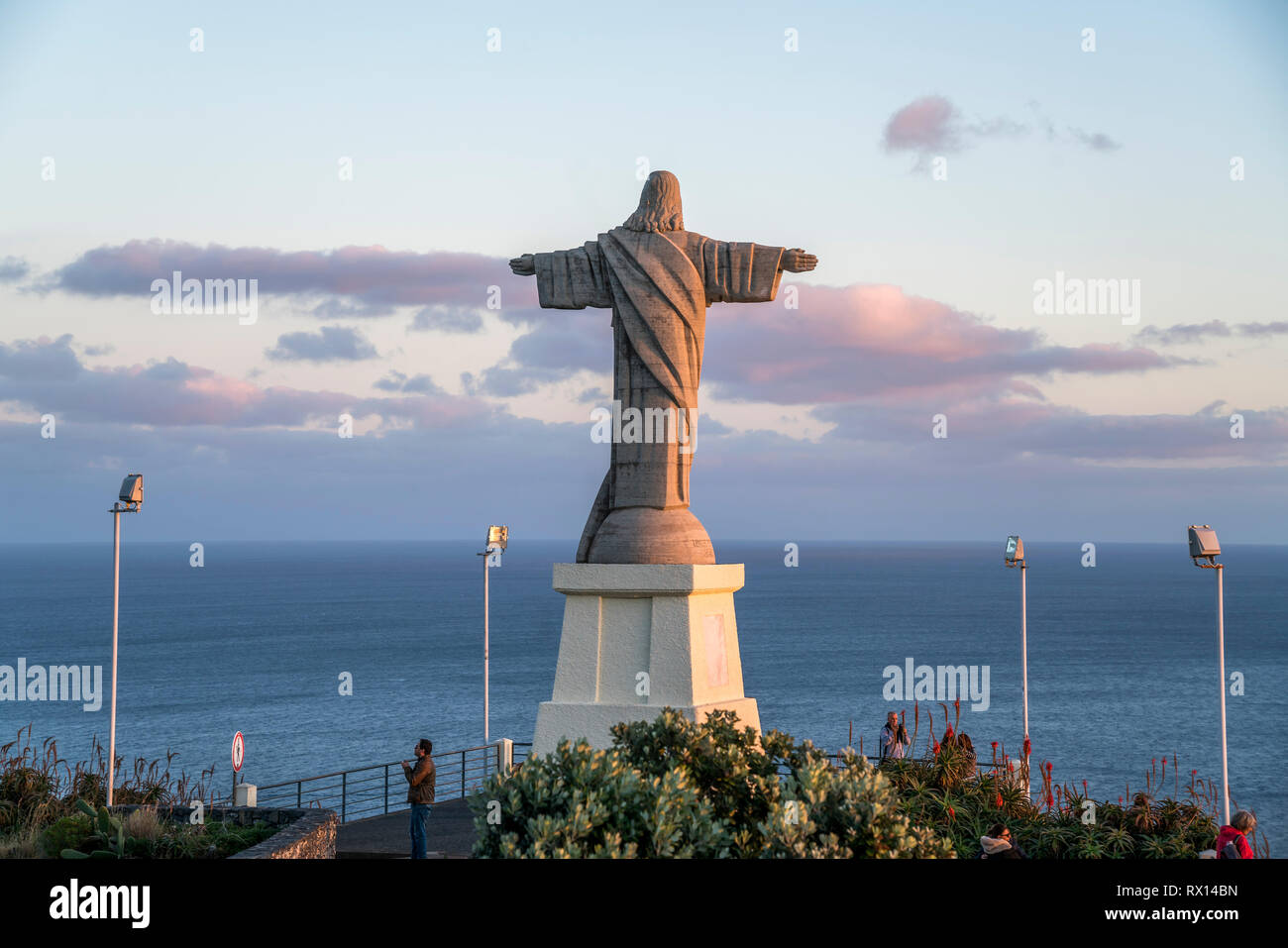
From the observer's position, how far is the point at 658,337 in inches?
598

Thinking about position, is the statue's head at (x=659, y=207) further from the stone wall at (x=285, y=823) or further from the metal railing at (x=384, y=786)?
the stone wall at (x=285, y=823)

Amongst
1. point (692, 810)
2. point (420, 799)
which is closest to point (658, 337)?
point (420, 799)

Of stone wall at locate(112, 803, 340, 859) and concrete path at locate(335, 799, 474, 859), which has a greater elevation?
stone wall at locate(112, 803, 340, 859)

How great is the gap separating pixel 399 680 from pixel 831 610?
230 feet

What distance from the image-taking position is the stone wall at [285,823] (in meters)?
12.8

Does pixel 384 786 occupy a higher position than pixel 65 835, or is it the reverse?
pixel 65 835

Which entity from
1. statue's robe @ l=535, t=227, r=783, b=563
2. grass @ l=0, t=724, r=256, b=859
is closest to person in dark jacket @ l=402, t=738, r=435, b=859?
grass @ l=0, t=724, r=256, b=859

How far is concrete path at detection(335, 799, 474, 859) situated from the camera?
15.8 meters

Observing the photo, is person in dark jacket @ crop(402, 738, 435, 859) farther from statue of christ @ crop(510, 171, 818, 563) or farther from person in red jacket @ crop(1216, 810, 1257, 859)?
person in red jacket @ crop(1216, 810, 1257, 859)

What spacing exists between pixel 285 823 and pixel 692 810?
693 cm

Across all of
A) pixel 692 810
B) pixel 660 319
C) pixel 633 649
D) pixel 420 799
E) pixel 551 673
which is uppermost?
pixel 660 319

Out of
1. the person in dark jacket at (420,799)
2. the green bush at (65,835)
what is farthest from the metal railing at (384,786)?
the green bush at (65,835)

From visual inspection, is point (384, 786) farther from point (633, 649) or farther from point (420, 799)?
point (633, 649)

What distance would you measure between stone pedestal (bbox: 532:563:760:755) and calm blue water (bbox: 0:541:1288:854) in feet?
114
